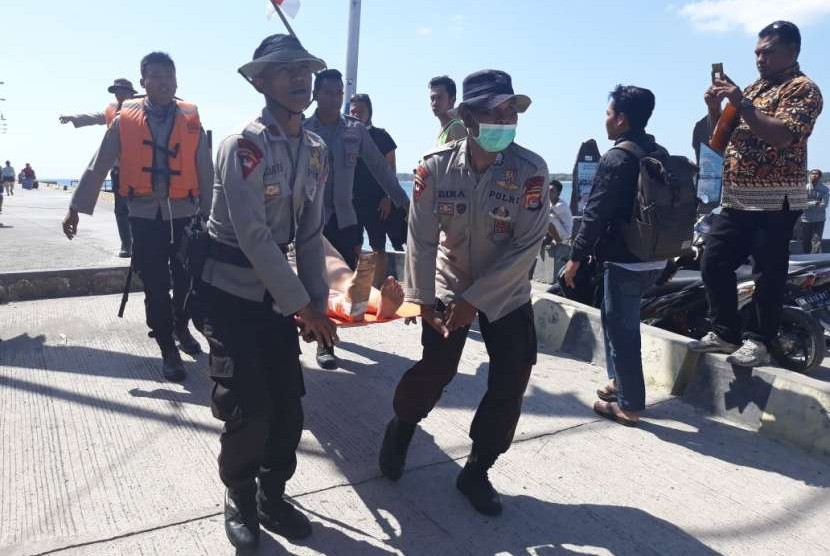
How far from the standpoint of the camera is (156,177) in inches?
164

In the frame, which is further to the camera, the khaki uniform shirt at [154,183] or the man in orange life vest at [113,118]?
the man in orange life vest at [113,118]

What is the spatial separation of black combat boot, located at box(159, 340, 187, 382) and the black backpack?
9.85 ft

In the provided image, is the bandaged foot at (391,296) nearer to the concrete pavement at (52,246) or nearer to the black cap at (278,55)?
the black cap at (278,55)

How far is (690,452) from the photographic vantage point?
3.40 metres

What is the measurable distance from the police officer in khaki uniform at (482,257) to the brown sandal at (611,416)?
1.25 metres

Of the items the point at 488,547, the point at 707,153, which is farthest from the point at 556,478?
the point at 707,153

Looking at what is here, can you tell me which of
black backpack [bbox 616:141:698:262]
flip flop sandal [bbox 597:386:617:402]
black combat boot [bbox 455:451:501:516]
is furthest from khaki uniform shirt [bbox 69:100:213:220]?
flip flop sandal [bbox 597:386:617:402]

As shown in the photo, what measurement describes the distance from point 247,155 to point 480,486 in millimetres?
1732

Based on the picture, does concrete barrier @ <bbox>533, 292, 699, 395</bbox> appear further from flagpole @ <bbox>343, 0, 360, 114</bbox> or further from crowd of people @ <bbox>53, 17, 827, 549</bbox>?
flagpole @ <bbox>343, 0, 360, 114</bbox>

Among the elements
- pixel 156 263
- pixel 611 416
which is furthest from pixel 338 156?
pixel 611 416

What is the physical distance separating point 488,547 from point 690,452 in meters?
1.51

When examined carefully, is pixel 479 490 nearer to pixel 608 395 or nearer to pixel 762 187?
pixel 608 395

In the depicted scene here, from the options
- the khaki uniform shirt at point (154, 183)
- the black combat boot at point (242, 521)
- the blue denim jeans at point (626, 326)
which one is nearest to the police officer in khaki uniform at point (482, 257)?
the black combat boot at point (242, 521)

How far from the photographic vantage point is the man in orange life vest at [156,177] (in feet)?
13.6
